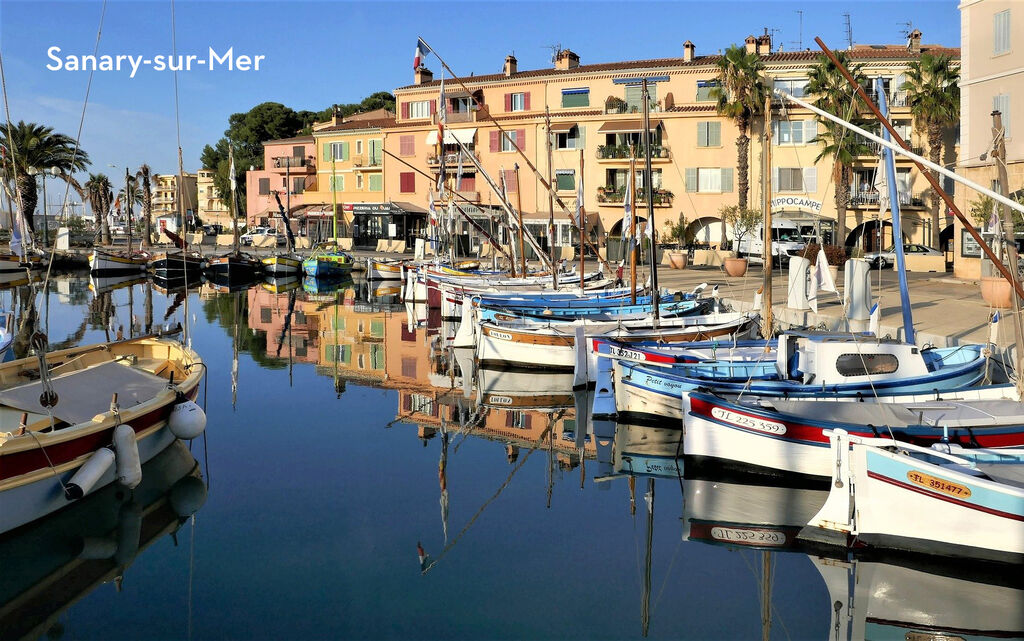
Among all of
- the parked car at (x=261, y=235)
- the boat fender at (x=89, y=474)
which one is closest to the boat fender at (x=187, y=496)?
the boat fender at (x=89, y=474)

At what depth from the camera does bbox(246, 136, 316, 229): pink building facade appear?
260 feet

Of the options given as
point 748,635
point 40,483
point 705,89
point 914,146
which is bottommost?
point 748,635

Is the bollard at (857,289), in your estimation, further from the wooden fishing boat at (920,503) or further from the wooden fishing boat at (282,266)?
the wooden fishing boat at (282,266)

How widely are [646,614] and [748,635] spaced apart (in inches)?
44.4

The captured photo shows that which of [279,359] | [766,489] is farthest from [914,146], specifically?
[766,489]

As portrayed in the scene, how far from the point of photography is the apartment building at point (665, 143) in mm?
54500

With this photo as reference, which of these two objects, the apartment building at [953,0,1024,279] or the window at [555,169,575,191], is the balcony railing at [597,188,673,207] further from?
the apartment building at [953,0,1024,279]

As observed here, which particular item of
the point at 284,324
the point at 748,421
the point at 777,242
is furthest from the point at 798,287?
the point at 777,242

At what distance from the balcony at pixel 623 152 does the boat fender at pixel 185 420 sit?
45.2m

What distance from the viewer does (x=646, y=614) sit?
34.1ft

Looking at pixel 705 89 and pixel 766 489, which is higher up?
pixel 705 89

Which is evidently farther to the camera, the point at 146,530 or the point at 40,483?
the point at 146,530

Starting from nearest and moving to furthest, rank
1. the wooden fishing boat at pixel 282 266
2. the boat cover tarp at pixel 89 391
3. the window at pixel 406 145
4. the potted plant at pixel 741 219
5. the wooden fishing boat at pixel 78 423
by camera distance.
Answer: the wooden fishing boat at pixel 78 423 < the boat cover tarp at pixel 89 391 < the potted plant at pixel 741 219 < the wooden fishing boat at pixel 282 266 < the window at pixel 406 145

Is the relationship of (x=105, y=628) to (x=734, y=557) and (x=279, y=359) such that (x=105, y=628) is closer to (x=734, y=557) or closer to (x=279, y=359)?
(x=734, y=557)
